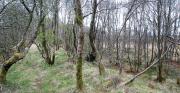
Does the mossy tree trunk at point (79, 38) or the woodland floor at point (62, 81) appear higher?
the mossy tree trunk at point (79, 38)

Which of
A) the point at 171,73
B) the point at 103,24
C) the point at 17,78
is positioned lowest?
the point at 171,73

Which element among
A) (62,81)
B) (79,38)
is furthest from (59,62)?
(79,38)

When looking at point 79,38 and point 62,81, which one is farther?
point 62,81

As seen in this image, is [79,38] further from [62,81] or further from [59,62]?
[59,62]

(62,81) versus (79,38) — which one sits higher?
(79,38)

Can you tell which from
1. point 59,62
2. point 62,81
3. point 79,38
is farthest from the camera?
point 59,62

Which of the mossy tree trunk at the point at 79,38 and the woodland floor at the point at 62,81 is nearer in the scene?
the mossy tree trunk at the point at 79,38

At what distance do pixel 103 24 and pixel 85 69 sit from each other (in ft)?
76.9

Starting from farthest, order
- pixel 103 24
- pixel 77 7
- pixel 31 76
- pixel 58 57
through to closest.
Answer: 1. pixel 103 24
2. pixel 58 57
3. pixel 31 76
4. pixel 77 7

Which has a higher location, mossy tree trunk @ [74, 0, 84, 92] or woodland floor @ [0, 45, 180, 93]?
mossy tree trunk @ [74, 0, 84, 92]

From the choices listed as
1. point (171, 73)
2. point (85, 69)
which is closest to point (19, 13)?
point (85, 69)

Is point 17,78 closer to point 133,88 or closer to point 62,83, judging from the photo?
point 62,83

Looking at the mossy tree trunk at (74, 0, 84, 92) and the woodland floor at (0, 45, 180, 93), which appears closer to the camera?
the mossy tree trunk at (74, 0, 84, 92)

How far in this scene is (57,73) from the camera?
23.4 m
